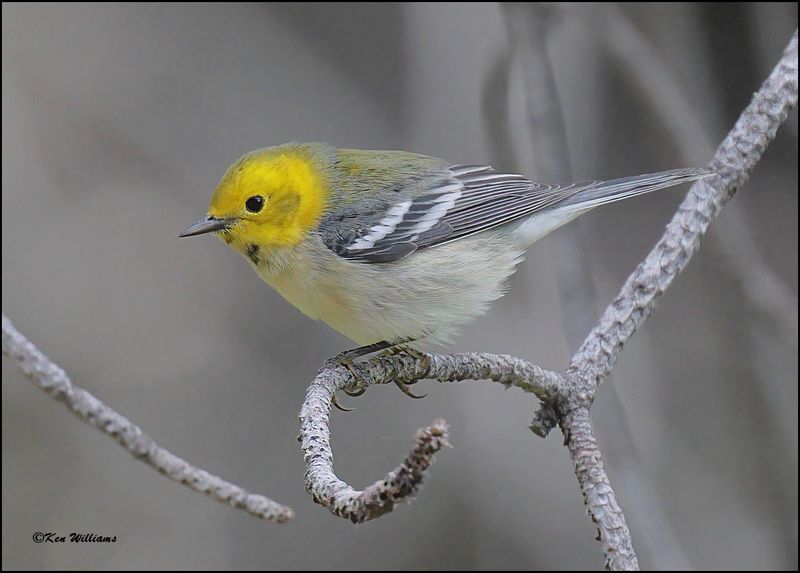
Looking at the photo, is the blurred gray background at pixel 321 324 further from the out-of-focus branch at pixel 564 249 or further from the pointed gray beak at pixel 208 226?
the pointed gray beak at pixel 208 226

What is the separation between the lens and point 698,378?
16.6 ft

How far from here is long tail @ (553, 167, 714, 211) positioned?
3.27m

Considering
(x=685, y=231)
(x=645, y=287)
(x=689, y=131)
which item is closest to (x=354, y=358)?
(x=645, y=287)

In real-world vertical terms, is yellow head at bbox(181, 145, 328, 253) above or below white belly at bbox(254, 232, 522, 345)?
above

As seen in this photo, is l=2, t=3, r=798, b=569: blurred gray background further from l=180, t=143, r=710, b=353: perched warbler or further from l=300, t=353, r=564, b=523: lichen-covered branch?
l=300, t=353, r=564, b=523: lichen-covered branch

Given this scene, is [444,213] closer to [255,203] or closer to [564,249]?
[564,249]

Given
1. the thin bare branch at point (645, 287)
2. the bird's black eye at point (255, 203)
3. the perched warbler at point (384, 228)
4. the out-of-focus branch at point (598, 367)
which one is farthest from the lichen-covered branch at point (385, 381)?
the bird's black eye at point (255, 203)

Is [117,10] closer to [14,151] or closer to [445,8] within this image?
[14,151]

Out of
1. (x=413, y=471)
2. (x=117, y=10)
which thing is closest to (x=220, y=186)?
(x=413, y=471)

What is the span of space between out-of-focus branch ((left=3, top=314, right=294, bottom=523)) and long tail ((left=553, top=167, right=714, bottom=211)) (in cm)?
172

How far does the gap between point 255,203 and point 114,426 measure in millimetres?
1154

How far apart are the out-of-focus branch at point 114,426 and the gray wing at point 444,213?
1.12 m

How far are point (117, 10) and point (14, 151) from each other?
1.09 m

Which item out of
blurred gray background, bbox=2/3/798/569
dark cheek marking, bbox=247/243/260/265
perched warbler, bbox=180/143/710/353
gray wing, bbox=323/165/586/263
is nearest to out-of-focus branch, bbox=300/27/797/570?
perched warbler, bbox=180/143/710/353
